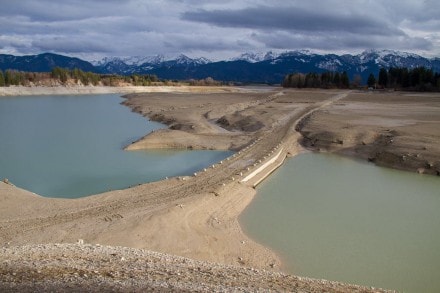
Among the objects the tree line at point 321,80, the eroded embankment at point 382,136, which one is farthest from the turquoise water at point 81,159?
the tree line at point 321,80

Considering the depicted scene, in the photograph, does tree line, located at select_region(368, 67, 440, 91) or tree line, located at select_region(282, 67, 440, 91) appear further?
tree line, located at select_region(282, 67, 440, 91)

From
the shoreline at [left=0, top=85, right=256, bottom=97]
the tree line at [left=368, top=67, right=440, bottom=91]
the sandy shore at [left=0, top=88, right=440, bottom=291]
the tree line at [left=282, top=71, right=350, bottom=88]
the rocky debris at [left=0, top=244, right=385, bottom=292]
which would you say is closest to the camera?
the rocky debris at [left=0, top=244, right=385, bottom=292]

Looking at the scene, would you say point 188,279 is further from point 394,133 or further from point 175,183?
point 394,133

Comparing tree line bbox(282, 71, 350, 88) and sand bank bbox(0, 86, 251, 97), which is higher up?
tree line bbox(282, 71, 350, 88)

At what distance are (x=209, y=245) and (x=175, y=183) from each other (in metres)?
6.84

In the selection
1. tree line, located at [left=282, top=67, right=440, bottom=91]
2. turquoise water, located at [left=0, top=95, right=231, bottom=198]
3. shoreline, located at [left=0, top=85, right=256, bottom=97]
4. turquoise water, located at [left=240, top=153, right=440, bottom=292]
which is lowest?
turquoise water, located at [left=240, top=153, right=440, bottom=292]

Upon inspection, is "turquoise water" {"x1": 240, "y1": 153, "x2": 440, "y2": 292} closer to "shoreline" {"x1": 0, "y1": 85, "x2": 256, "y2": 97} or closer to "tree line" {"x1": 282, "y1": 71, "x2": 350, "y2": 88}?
"tree line" {"x1": 282, "y1": 71, "x2": 350, "y2": 88}

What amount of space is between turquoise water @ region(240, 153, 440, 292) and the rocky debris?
110 inches

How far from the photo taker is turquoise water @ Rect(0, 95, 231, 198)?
23.0 m

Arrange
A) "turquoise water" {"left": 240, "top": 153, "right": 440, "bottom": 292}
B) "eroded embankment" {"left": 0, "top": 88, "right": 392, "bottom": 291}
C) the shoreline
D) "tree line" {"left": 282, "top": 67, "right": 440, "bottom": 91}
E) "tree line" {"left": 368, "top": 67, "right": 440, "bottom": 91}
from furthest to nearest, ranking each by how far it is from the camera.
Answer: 1. the shoreline
2. "tree line" {"left": 282, "top": 67, "right": 440, "bottom": 91}
3. "tree line" {"left": 368, "top": 67, "right": 440, "bottom": 91}
4. "eroded embankment" {"left": 0, "top": 88, "right": 392, "bottom": 291}
5. "turquoise water" {"left": 240, "top": 153, "right": 440, "bottom": 292}

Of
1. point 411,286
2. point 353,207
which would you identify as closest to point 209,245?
point 411,286

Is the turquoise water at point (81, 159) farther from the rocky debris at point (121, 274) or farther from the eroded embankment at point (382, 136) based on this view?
the rocky debris at point (121, 274)

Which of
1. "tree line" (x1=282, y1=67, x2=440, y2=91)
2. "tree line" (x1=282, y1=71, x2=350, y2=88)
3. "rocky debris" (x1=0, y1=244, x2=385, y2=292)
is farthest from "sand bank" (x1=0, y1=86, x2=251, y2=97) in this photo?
"rocky debris" (x1=0, y1=244, x2=385, y2=292)

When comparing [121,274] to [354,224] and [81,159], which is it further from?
[81,159]
